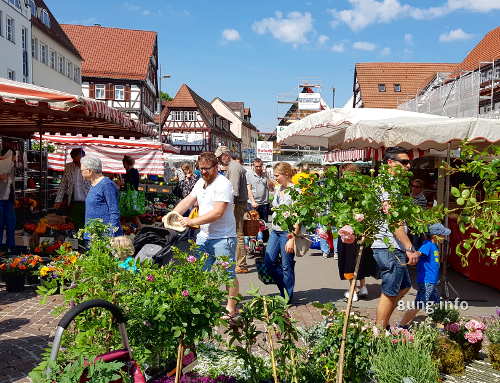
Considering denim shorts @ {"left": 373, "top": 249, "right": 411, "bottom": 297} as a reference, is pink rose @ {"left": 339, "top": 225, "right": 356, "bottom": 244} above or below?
above

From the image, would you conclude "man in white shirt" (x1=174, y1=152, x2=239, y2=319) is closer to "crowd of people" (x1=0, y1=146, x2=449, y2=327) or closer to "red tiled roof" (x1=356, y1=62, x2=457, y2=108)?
"crowd of people" (x1=0, y1=146, x2=449, y2=327)

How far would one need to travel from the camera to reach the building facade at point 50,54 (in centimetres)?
3030

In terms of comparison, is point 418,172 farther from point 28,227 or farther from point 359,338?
point 359,338

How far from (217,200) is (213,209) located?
91 millimetres

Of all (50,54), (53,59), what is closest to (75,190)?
(50,54)

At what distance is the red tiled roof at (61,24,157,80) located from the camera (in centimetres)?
4612

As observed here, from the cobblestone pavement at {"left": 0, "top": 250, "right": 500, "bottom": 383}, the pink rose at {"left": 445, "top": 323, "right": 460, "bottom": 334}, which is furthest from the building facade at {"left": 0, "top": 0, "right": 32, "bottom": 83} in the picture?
the pink rose at {"left": 445, "top": 323, "right": 460, "bottom": 334}

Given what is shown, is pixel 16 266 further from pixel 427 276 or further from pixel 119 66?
pixel 119 66

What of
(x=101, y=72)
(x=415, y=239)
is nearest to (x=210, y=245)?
(x=415, y=239)

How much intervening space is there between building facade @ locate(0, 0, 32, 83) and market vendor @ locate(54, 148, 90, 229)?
18572 mm

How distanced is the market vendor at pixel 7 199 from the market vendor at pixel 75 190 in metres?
0.90

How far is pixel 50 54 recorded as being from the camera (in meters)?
33.1

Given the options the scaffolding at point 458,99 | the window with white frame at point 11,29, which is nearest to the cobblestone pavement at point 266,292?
the scaffolding at point 458,99

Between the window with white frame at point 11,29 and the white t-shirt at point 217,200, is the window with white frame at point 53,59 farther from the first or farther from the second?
the white t-shirt at point 217,200
